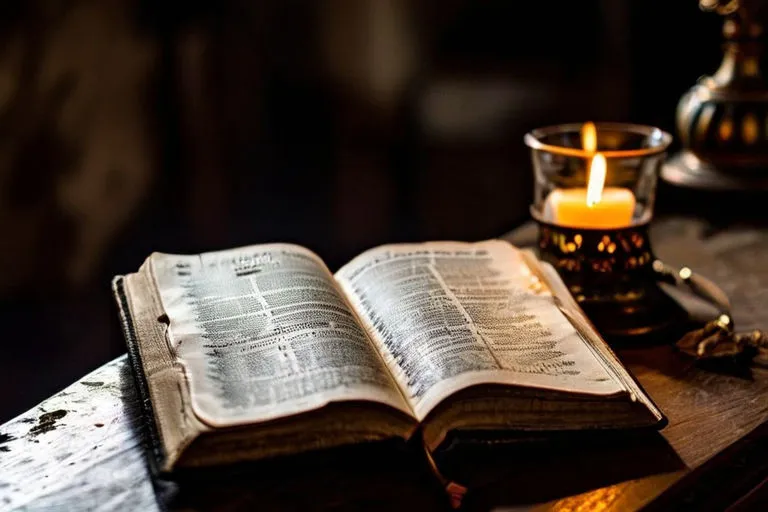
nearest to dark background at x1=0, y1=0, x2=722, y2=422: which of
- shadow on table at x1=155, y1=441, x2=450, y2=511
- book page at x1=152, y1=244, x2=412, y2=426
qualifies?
book page at x1=152, y1=244, x2=412, y2=426

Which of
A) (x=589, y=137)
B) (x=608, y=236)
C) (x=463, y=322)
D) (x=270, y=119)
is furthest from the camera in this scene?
(x=270, y=119)

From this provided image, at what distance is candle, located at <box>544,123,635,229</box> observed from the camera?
3.05ft

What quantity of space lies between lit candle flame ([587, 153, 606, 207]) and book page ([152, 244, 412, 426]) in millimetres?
271

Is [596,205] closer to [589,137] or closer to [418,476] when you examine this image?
[589,137]

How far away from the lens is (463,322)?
2.61 ft

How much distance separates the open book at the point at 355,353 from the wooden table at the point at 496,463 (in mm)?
31

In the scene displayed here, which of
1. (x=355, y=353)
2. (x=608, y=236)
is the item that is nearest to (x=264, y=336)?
(x=355, y=353)

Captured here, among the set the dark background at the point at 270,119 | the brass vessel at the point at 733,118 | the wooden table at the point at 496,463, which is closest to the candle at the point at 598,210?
the wooden table at the point at 496,463

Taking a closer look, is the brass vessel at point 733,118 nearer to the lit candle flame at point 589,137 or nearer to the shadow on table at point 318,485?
the lit candle flame at point 589,137

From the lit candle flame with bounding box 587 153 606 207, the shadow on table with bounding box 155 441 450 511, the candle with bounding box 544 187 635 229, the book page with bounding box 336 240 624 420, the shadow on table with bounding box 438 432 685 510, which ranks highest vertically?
the lit candle flame with bounding box 587 153 606 207

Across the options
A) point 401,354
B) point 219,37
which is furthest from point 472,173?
point 401,354

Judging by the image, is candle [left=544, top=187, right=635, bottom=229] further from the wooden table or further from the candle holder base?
the wooden table

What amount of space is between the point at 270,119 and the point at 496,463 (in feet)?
3.26

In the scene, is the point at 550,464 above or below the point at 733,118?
below
